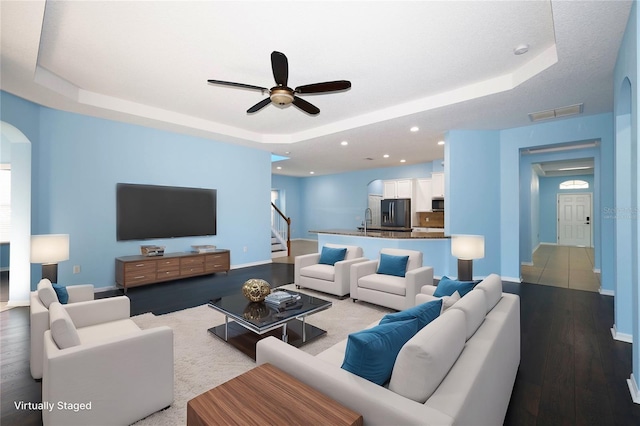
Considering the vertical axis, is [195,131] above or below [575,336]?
above

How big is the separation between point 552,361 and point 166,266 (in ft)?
17.8

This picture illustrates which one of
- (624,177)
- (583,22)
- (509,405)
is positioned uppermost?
(583,22)

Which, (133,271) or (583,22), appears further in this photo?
(133,271)

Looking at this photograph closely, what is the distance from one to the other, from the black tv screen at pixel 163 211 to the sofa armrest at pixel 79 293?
2.42 m

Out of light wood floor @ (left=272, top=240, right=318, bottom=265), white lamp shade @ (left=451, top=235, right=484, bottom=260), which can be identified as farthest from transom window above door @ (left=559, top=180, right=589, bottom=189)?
white lamp shade @ (left=451, top=235, right=484, bottom=260)

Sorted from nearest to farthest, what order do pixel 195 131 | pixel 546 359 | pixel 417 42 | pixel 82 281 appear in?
pixel 546 359, pixel 417 42, pixel 82 281, pixel 195 131

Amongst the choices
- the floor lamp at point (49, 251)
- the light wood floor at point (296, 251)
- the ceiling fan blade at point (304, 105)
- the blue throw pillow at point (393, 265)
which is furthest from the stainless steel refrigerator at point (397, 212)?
the floor lamp at point (49, 251)

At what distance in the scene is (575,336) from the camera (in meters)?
3.19

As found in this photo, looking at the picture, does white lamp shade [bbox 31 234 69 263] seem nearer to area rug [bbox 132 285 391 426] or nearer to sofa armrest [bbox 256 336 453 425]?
area rug [bbox 132 285 391 426]

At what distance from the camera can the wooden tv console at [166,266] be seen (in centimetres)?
485

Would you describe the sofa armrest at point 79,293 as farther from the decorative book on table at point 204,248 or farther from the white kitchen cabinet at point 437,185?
the white kitchen cabinet at point 437,185

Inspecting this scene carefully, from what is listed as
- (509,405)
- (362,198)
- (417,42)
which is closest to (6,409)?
(509,405)

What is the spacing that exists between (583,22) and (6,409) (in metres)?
5.15

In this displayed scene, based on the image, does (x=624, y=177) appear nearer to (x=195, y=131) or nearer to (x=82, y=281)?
(x=195, y=131)
